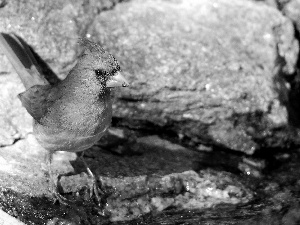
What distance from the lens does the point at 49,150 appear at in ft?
15.8

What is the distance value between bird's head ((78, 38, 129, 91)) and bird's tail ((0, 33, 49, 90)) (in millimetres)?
895

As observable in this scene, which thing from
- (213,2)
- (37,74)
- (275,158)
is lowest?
(275,158)

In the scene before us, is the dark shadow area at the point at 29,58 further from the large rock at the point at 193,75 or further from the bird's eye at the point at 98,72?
the bird's eye at the point at 98,72

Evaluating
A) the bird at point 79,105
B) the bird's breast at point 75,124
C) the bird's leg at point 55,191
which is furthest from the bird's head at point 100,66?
the bird's leg at point 55,191

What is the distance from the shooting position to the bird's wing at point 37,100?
4.86 meters

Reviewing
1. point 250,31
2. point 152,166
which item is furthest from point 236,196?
point 250,31

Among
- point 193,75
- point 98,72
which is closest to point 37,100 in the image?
point 98,72

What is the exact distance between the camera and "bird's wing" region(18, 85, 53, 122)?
486 cm

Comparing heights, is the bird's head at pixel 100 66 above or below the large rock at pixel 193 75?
above

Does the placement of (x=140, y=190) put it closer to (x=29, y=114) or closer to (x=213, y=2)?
(x=29, y=114)

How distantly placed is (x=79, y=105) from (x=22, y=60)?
99cm

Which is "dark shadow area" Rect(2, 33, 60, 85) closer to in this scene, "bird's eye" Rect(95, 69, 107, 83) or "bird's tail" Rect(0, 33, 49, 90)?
"bird's tail" Rect(0, 33, 49, 90)

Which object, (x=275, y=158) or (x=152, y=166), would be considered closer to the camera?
(x=152, y=166)

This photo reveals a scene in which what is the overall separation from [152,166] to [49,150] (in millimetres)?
937
